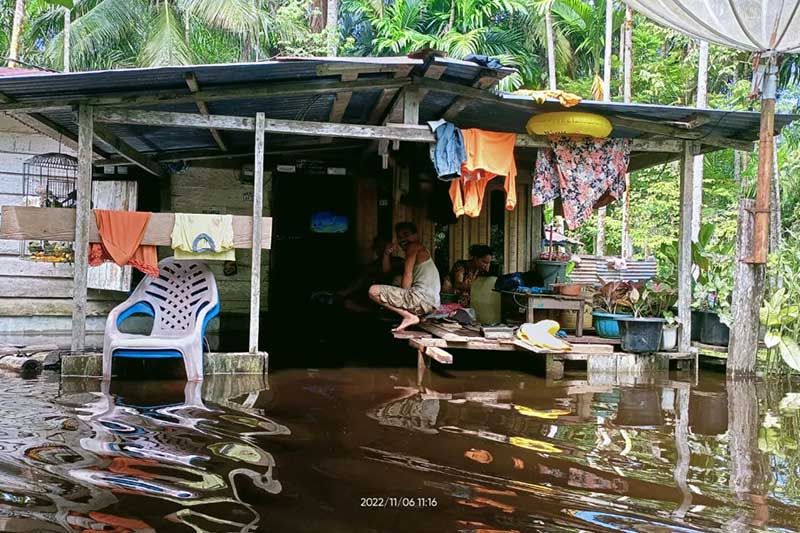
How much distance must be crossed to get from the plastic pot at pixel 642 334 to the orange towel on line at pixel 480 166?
186 centimetres

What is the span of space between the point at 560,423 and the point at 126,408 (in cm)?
312

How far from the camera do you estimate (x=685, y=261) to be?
298 inches

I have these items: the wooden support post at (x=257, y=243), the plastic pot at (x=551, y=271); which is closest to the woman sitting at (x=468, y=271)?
the plastic pot at (x=551, y=271)

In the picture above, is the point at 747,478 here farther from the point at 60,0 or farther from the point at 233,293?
the point at 233,293

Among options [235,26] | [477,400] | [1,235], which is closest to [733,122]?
[477,400]

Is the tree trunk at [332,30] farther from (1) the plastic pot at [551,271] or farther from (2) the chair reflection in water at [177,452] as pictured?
(2) the chair reflection in water at [177,452]

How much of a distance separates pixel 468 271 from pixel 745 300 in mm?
3507

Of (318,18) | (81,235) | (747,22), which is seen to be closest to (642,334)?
(747,22)

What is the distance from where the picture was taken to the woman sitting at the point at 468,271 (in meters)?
9.07

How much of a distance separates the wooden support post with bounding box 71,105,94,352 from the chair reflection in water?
4.03 ft

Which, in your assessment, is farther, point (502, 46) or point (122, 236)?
point (502, 46)

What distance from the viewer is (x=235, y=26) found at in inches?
610

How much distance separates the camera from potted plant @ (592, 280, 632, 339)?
7523 millimetres

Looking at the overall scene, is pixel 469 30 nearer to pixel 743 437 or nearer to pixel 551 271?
pixel 551 271
